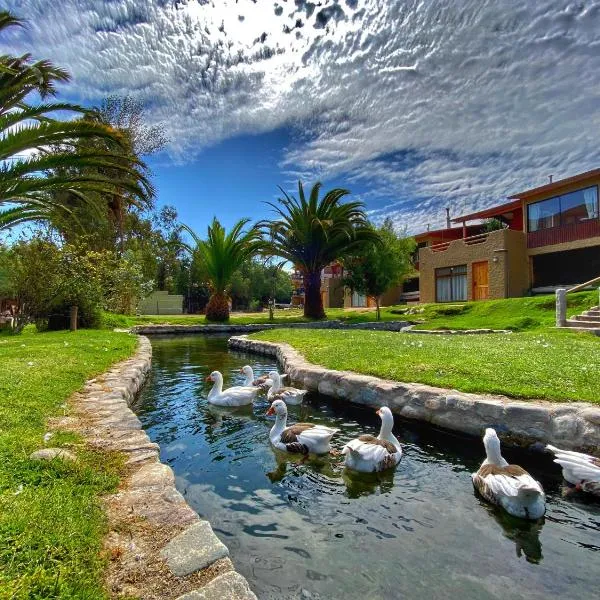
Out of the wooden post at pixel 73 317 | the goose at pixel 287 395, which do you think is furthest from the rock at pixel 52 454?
the wooden post at pixel 73 317

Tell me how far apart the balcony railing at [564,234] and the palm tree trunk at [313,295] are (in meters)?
14.1

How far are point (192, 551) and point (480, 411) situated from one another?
4520 mm

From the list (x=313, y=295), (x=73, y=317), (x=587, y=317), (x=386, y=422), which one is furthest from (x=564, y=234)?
(x=73, y=317)

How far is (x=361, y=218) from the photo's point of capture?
2953 cm

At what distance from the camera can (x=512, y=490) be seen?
399 cm

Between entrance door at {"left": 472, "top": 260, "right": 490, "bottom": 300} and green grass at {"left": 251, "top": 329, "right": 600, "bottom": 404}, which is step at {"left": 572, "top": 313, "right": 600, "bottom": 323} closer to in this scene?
green grass at {"left": 251, "top": 329, "right": 600, "bottom": 404}

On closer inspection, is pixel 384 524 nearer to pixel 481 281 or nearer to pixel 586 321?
pixel 586 321

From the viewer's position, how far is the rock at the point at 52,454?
3840 millimetres

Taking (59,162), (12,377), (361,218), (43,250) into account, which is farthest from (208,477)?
(361,218)

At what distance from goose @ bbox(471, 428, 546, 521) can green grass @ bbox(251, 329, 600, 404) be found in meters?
2.10

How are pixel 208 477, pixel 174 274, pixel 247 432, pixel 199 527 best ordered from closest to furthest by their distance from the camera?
pixel 199 527 < pixel 208 477 < pixel 247 432 < pixel 174 274

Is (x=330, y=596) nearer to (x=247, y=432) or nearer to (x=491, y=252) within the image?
(x=247, y=432)

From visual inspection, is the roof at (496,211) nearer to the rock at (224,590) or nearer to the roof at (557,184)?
the roof at (557,184)

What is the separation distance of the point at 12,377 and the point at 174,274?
4685 cm
